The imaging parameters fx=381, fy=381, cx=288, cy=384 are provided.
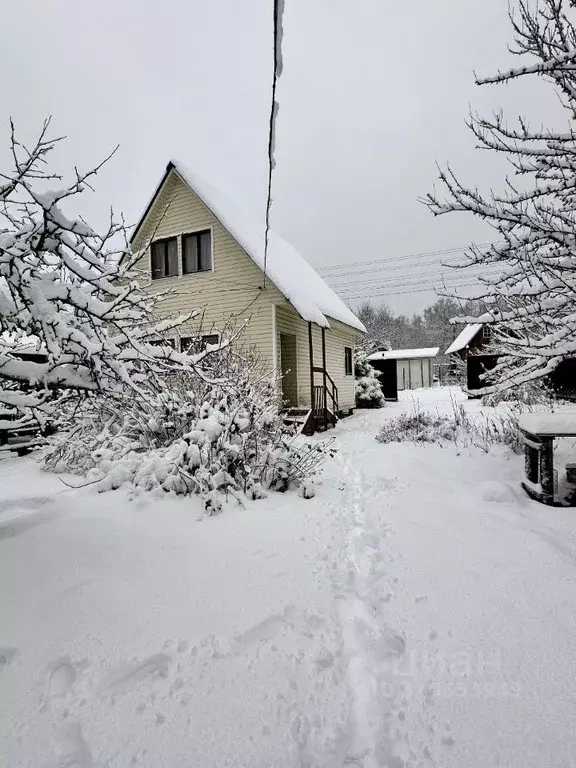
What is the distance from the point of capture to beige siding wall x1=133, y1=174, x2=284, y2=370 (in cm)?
1010

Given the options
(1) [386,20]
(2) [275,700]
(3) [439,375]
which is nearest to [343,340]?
(1) [386,20]

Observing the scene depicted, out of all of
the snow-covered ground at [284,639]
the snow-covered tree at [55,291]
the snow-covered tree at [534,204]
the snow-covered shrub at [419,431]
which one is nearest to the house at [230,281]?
the snow-covered shrub at [419,431]

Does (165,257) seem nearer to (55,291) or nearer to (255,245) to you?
(255,245)

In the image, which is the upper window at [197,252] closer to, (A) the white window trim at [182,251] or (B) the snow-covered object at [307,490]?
(A) the white window trim at [182,251]

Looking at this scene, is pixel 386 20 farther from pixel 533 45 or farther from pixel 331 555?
pixel 331 555

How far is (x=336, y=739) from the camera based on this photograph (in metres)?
1.31

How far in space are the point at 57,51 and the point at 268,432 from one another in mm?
3966

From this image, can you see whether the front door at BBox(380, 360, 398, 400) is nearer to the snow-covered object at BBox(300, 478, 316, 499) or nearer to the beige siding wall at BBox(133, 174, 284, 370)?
the beige siding wall at BBox(133, 174, 284, 370)

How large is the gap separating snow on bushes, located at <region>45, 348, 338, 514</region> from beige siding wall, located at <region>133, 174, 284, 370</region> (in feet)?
16.0

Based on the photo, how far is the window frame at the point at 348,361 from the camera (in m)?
15.9

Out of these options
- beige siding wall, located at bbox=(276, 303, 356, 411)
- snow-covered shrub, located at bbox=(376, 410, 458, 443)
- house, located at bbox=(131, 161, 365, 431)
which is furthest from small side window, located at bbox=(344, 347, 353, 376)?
snow-covered shrub, located at bbox=(376, 410, 458, 443)

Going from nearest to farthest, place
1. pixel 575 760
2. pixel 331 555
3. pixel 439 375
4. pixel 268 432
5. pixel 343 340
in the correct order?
1. pixel 575 760
2. pixel 331 555
3. pixel 268 432
4. pixel 343 340
5. pixel 439 375

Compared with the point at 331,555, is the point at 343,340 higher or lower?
higher

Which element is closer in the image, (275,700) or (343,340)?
(275,700)
